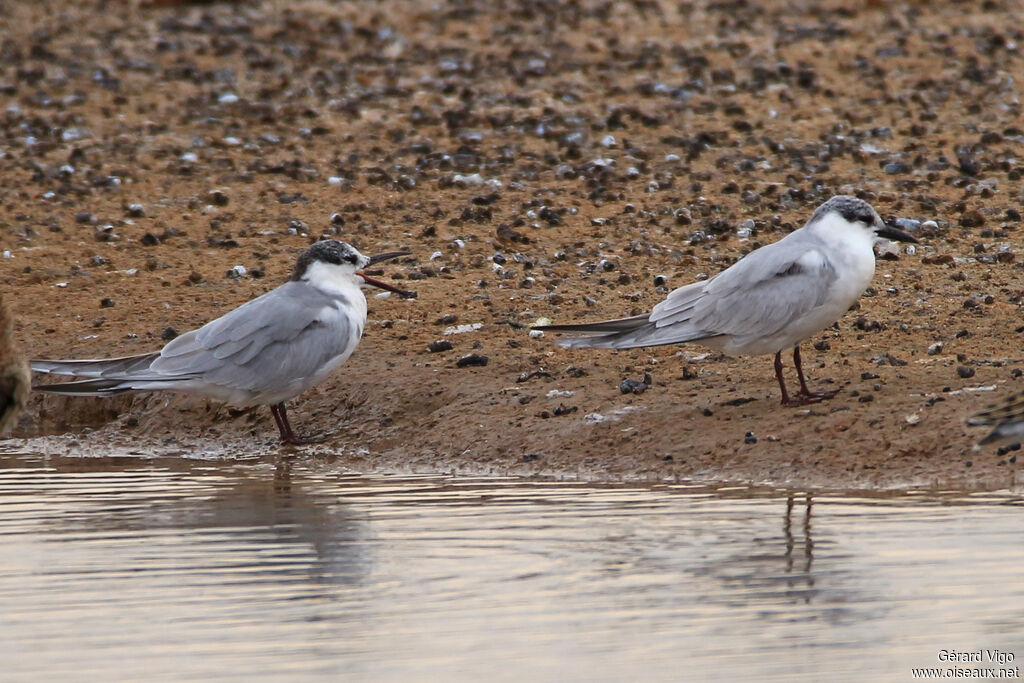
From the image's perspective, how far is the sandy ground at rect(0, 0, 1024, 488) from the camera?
836cm

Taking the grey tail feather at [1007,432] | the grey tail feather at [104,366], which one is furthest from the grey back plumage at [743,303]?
the grey tail feather at [104,366]

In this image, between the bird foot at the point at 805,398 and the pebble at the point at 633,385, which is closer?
the bird foot at the point at 805,398

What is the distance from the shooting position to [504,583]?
18.8 ft

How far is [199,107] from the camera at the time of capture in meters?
14.4

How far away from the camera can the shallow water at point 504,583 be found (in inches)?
194

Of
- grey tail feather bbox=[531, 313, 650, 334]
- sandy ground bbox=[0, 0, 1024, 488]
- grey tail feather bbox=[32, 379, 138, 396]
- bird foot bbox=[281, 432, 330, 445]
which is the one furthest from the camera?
bird foot bbox=[281, 432, 330, 445]

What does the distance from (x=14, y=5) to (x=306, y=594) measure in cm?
1472

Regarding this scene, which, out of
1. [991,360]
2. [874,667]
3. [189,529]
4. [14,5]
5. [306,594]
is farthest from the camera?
[14,5]

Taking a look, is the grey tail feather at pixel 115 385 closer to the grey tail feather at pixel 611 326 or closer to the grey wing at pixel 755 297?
the grey tail feather at pixel 611 326

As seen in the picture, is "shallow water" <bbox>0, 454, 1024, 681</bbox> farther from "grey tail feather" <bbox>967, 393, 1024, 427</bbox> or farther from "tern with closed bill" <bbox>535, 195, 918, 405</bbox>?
"tern with closed bill" <bbox>535, 195, 918, 405</bbox>

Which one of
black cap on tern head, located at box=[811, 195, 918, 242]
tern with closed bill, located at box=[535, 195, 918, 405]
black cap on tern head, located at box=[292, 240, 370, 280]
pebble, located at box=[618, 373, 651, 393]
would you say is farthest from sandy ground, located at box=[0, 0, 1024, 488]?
black cap on tern head, located at box=[811, 195, 918, 242]

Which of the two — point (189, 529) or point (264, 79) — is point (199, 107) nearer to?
point (264, 79)

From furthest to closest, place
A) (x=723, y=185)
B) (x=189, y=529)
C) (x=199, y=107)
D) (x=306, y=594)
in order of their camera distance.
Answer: (x=199, y=107) < (x=723, y=185) < (x=189, y=529) < (x=306, y=594)

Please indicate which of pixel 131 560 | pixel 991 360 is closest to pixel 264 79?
pixel 991 360
